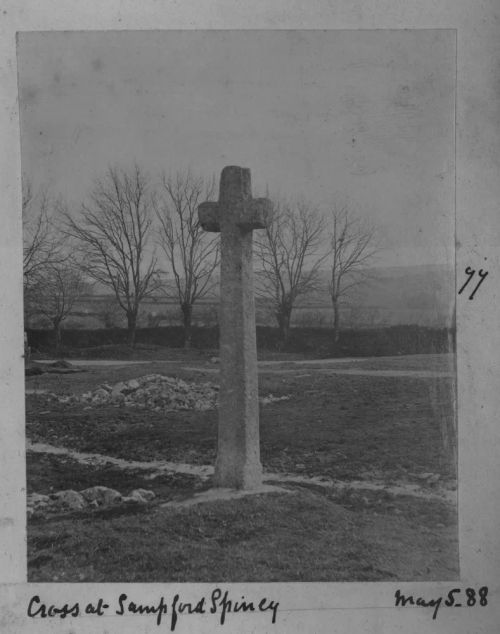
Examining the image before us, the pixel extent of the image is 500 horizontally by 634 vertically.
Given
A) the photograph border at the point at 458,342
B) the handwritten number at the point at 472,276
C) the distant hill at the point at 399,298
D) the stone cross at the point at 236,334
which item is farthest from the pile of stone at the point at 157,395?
the handwritten number at the point at 472,276

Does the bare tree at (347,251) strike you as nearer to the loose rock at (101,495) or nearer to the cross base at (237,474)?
the cross base at (237,474)

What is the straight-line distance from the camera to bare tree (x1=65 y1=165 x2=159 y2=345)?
5504mm

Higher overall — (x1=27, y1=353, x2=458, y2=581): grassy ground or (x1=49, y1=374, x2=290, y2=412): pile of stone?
(x1=49, y1=374, x2=290, y2=412): pile of stone

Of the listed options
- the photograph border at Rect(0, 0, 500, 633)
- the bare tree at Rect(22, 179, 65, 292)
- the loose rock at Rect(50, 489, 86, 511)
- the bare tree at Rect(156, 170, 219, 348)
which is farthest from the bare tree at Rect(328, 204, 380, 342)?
the loose rock at Rect(50, 489, 86, 511)

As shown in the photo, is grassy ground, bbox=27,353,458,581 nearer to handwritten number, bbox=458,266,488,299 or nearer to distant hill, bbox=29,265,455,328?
distant hill, bbox=29,265,455,328

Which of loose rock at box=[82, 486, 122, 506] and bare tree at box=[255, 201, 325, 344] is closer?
loose rock at box=[82, 486, 122, 506]

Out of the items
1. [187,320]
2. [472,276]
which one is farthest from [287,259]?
[472,276]

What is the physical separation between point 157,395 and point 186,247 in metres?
1.33

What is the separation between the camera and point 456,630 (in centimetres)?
469

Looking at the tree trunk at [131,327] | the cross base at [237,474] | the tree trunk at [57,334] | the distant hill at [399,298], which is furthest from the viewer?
the tree trunk at [131,327]

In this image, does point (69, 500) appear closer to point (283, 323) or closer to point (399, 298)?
point (283, 323)
